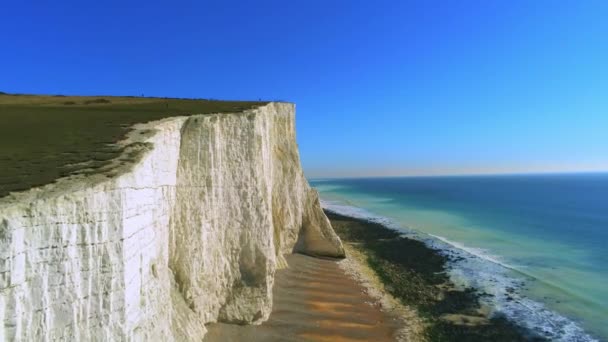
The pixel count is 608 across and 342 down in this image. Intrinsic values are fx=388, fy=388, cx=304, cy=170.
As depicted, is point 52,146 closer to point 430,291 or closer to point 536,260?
point 430,291

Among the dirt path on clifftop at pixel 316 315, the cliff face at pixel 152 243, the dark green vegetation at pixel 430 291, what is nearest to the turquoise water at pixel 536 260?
the dark green vegetation at pixel 430 291

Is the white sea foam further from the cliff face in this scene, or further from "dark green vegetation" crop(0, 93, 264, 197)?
"dark green vegetation" crop(0, 93, 264, 197)

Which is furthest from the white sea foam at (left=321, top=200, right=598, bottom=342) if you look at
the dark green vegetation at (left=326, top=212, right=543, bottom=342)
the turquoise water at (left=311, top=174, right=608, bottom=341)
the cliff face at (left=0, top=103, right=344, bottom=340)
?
the cliff face at (left=0, top=103, right=344, bottom=340)

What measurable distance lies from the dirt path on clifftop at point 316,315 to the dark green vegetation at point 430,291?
93.7 inches

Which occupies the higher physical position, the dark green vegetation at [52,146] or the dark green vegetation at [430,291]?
the dark green vegetation at [52,146]

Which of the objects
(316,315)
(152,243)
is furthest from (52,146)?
(316,315)

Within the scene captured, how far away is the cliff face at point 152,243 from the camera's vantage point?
6543mm

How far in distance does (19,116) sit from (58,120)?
335 cm

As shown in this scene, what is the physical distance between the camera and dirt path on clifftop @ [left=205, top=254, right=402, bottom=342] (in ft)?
49.7

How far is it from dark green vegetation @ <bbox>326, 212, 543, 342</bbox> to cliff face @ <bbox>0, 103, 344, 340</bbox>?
924cm

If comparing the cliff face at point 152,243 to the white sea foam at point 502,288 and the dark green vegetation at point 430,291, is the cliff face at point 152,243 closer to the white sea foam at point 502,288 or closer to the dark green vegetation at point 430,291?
the dark green vegetation at point 430,291

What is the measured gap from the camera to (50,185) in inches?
295

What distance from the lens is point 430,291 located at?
23.7m

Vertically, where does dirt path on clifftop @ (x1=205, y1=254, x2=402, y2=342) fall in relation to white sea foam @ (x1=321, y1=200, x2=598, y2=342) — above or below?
above
